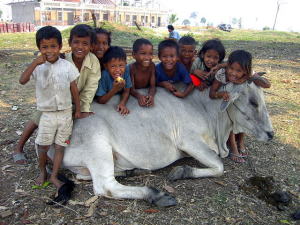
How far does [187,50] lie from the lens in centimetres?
451

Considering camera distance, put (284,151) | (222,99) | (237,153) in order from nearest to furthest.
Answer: (222,99)
(237,153)
(284,151)

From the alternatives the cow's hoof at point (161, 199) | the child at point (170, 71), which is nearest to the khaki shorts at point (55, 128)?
the cow's hoof at point (161, 199)

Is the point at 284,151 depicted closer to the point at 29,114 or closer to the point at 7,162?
the point at 7,162

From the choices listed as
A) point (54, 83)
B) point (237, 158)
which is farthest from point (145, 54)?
point (237, 158)

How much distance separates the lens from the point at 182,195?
3426 millimetres

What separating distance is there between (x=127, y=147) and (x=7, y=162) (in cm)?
165

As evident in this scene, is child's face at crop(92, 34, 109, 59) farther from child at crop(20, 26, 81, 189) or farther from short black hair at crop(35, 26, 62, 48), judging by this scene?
short black hair at crop(35, 26, 62, 48)

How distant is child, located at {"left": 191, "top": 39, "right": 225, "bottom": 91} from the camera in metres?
4.13

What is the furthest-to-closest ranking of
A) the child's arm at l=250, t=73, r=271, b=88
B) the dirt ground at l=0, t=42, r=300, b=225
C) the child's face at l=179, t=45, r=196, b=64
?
the child's face at l=179, t=45, r=196, b=64 < the child's arm at l=250, t=73, r=271, b=88 < the dirt ground at l=0, t=42, r=300, b=225

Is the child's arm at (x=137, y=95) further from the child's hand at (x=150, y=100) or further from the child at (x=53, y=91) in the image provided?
the child at (x=53, y=91)

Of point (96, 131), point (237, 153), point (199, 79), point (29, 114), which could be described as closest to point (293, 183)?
point (237, 153)

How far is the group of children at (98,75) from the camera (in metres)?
3.12

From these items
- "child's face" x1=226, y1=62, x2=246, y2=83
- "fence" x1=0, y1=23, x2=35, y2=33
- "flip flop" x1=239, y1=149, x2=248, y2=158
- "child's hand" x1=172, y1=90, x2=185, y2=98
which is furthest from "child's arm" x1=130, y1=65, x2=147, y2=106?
"fence" x1=0, y1=23, x2=35, y2=33

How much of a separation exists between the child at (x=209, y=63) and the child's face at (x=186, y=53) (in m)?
0.24
